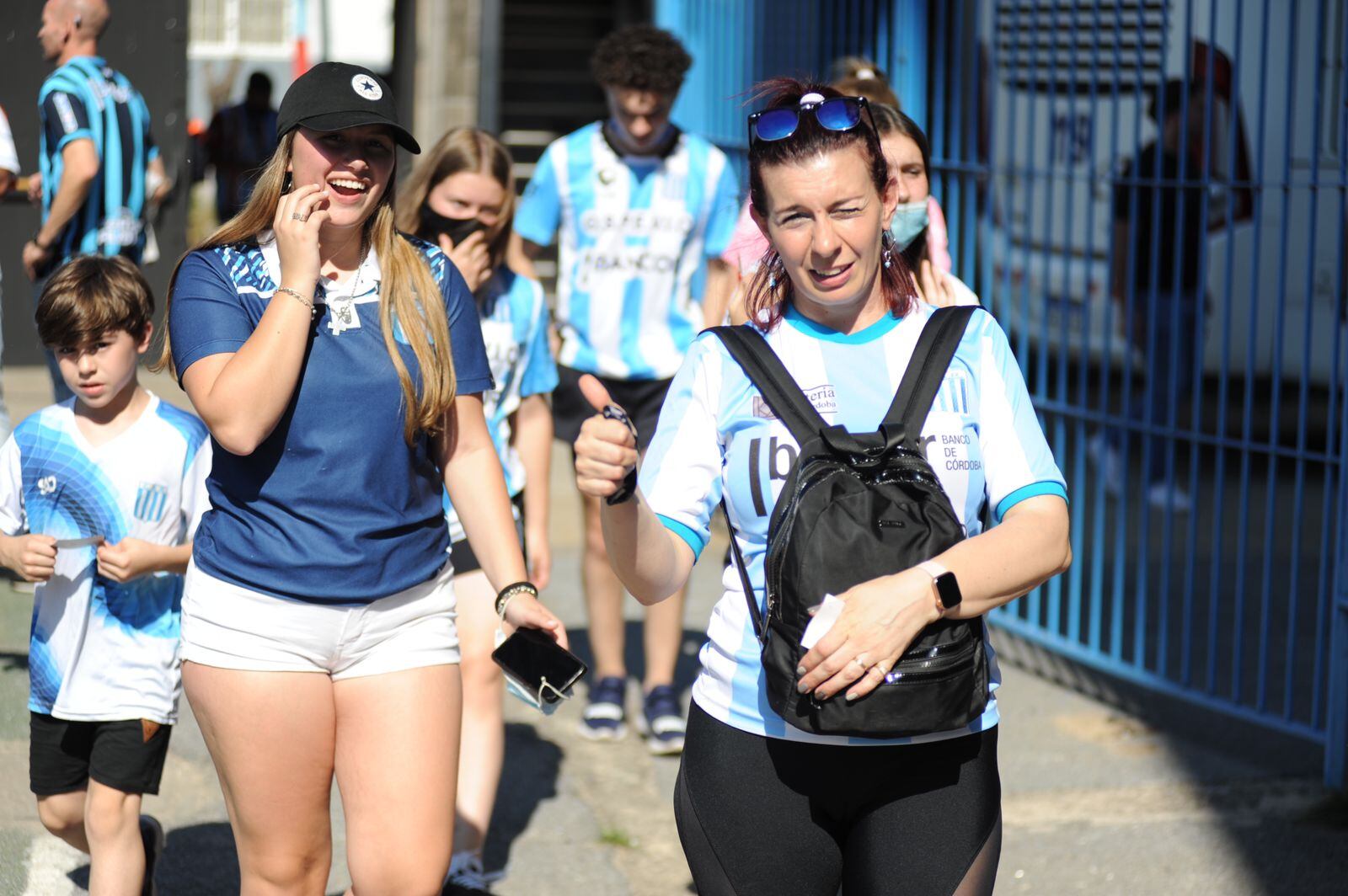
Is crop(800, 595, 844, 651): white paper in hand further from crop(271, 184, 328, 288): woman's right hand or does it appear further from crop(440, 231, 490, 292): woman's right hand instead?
crop(440, 231, 490, 292): woman's right hand

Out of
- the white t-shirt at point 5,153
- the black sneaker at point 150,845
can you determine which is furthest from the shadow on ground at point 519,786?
the white t-shirt at point 5,153

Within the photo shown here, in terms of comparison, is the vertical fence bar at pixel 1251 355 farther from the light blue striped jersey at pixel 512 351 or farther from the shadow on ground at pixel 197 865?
the shadow on ground at pixel 197 865

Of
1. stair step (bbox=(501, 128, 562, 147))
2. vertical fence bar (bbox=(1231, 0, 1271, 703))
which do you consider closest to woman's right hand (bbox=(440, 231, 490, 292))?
vertical fence bar (bbox=(1231, 0, 1271, 703))

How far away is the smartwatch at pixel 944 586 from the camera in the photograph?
2.21 meters

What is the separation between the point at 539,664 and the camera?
9.14 feet

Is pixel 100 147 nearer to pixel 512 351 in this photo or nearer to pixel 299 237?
pixel 512 351

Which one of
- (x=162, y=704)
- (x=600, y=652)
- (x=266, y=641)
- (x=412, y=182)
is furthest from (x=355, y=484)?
(x=600, y=652)

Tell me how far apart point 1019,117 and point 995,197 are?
35.1 inches

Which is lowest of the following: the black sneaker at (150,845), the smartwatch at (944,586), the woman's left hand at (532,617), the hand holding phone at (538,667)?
the black sneaker at (150,845)

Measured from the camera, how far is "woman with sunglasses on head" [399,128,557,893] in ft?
13.4

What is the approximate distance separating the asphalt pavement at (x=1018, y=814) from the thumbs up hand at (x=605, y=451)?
2.22 m

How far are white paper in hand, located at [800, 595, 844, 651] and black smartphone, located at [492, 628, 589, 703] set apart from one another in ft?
1.97

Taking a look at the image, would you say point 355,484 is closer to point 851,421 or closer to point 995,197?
point 851,421

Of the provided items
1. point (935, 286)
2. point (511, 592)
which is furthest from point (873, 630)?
point (935, 286)
